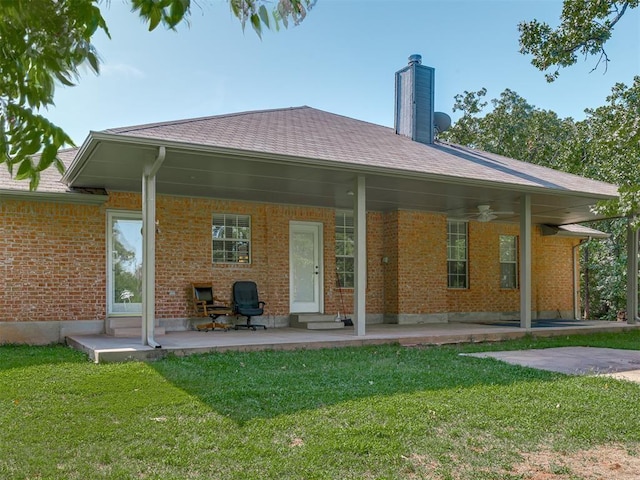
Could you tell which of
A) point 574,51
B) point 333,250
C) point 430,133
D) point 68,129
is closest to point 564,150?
point 430,133

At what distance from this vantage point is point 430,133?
13.7m

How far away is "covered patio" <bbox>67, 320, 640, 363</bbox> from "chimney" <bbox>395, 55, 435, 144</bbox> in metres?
4.84

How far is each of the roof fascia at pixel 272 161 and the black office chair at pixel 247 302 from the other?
12.0ft

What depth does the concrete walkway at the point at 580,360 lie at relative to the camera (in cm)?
Result: 727

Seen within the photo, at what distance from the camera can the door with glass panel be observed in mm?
10500

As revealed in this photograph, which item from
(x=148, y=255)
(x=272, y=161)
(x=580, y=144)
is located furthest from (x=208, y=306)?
(x=580, y=144)

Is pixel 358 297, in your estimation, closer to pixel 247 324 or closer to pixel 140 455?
pixel 247 324

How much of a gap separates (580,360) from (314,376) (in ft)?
14.0

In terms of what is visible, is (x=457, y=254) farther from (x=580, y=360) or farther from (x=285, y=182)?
(x=580, y=360)

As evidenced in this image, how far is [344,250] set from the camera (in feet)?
43.3

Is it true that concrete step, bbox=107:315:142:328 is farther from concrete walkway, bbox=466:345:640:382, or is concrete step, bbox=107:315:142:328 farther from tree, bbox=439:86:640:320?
tree, bbox=439:86:640:320

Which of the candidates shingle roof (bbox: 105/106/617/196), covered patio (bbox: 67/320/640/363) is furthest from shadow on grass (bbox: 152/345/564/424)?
shingle roof (bbox: 105/106/617/196)

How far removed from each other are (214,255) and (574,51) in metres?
7.36

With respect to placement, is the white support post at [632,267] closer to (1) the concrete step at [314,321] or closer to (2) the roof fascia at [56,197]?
(1) the concrete step at [314,321]
